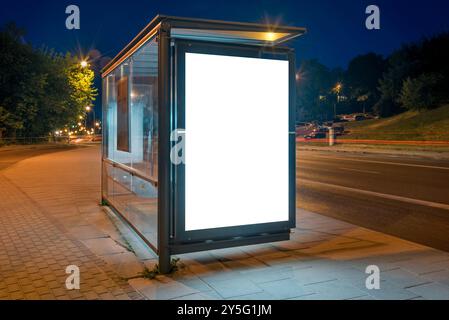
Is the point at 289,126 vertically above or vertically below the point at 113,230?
above

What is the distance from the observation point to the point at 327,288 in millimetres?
4555

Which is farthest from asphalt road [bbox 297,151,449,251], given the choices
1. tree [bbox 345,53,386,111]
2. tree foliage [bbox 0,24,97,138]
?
tree [bbox 345,53,386,111]

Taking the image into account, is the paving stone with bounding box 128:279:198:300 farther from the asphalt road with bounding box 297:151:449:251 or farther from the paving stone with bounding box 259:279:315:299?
the asphalt road with bounding box 297:151:449:251

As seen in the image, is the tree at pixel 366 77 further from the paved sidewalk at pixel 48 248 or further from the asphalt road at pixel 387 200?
the paved sidewalk at pixel 48 248

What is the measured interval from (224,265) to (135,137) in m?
2.62

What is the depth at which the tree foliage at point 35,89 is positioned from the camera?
139ft

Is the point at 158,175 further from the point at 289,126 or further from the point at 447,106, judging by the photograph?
the point at 447,106

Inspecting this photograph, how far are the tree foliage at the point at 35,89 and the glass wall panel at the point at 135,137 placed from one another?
1482 inches

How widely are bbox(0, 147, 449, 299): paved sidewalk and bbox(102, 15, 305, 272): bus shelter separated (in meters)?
0.37

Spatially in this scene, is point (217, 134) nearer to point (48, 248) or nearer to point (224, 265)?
point (224, 265)
